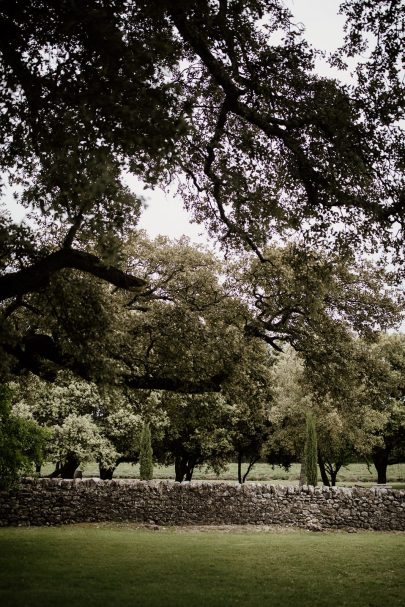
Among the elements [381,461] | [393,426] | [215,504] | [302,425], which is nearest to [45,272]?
[215,504]

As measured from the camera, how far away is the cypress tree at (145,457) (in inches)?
1104

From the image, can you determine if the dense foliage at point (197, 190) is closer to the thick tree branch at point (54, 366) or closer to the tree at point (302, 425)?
the thick tree branch at point (54, 366)

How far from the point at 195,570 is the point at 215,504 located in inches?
407

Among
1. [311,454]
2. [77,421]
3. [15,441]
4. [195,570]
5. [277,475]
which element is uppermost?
[77,421]

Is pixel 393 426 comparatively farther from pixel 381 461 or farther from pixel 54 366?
pixel 54 366

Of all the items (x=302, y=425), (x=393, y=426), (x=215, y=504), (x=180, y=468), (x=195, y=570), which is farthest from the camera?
(x=393, y=426)

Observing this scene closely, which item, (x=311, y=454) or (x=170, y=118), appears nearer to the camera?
(x=170, y=118)

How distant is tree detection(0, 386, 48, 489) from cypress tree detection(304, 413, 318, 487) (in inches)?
656

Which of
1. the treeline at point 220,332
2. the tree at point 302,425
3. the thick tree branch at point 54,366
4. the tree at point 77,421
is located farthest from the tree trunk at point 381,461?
the thick tree branch at point 54,366

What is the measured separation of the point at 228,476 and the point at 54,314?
4906 cm

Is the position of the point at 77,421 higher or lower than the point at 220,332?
lower

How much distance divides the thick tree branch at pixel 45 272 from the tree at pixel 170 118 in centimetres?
3

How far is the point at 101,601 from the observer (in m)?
8.52

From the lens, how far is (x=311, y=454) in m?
29.4
